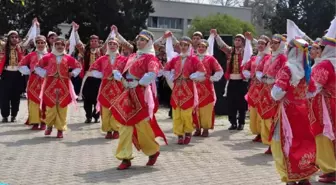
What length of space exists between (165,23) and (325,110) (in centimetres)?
4690

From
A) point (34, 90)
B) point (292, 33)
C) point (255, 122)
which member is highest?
point (292, 33)

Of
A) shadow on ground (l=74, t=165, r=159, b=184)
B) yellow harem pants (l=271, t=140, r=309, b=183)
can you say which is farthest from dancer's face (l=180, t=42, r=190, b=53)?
yellow harem pants (l=271, t=140, r=309, b=183)

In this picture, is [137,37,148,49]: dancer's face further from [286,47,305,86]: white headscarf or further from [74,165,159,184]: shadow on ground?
[286,47,305,86]: white headscarf

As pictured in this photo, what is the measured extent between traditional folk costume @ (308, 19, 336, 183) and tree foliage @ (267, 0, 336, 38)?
1019 inches

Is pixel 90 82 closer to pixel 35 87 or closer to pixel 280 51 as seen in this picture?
pixel 35 87

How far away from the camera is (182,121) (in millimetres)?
9680

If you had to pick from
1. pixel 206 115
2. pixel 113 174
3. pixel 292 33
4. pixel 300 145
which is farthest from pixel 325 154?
pixel 206 115

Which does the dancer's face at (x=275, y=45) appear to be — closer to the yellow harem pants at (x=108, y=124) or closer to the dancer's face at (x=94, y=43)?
the yellow harem pants at (x=108, y=124)

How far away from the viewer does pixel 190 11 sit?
5362 centimetres

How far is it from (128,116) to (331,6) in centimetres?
2700

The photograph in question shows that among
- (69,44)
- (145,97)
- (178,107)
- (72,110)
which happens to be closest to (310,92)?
(145,97)

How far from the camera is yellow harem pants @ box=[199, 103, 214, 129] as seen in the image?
10.6 meters

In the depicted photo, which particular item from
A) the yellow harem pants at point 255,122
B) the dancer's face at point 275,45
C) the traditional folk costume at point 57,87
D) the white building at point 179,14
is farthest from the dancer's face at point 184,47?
the white building at point 179,14

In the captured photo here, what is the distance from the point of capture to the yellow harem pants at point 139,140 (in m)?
7.41
